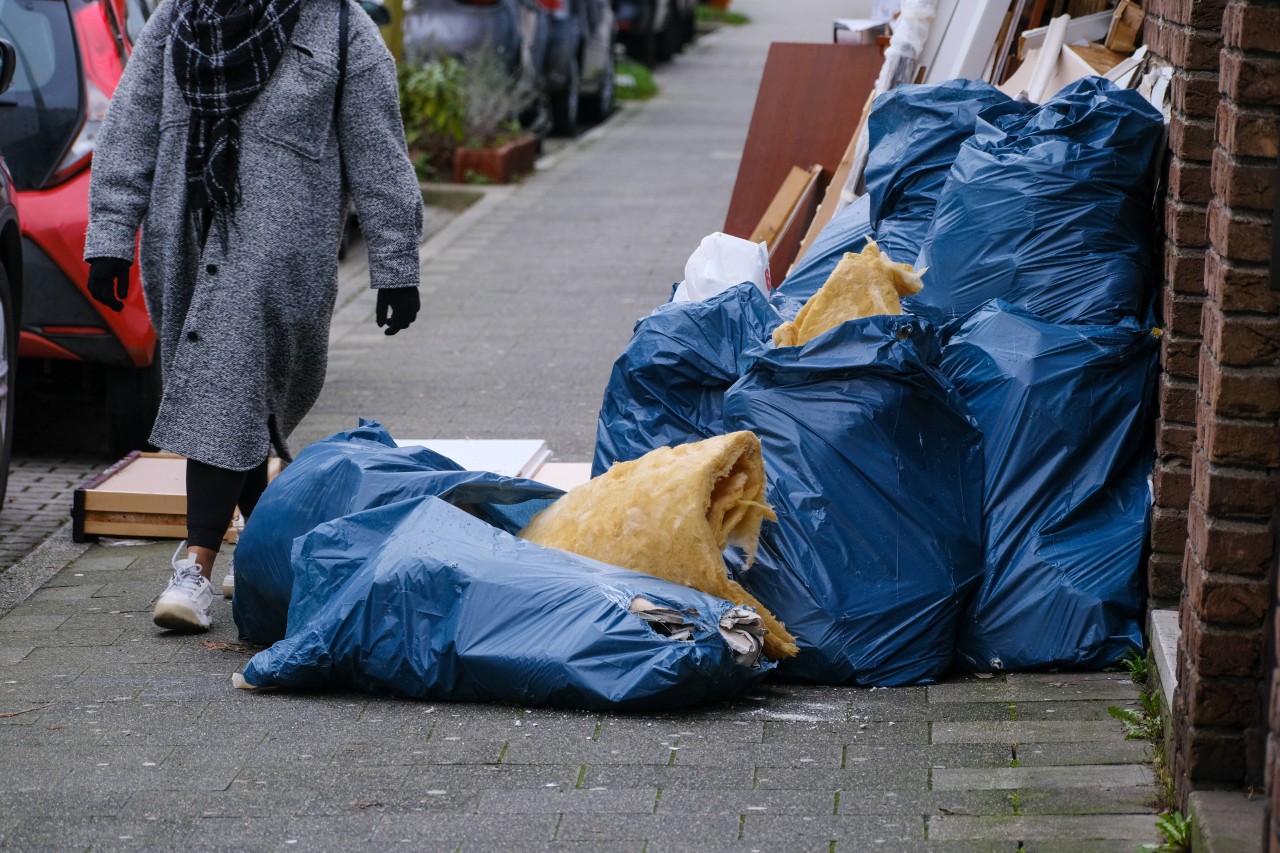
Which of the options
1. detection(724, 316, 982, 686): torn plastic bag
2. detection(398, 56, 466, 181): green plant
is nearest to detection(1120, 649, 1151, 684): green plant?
detection(724, 316, 982, 686): torn plastic bag

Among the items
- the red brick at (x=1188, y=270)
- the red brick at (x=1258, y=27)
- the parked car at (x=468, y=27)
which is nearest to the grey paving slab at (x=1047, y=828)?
the red brick at (x=1188, y=270)

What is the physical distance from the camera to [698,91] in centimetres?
1992

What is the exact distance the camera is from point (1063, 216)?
4211 millimetres

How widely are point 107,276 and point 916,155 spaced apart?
2.10 meters

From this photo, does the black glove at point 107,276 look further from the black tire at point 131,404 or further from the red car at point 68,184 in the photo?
the black tire at point 131,404

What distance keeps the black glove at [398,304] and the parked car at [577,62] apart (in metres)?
10.7

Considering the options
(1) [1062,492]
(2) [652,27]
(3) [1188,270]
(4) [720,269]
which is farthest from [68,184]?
(2) [652,27]

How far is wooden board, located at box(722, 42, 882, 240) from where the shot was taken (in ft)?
23.2

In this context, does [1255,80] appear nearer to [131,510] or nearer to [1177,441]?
[1177,441]

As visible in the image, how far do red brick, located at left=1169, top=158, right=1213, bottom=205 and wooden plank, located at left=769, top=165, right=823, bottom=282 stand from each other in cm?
253

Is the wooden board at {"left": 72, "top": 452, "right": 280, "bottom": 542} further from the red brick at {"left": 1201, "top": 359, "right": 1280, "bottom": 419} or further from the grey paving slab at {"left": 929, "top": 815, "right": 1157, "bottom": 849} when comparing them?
the red brick at {"left": 1201, "top": 359, "right": 1280, "bottom": 419}

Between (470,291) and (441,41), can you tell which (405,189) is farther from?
(441,41)

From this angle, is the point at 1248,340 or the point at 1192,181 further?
the point at 1192,181

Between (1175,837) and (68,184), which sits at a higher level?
(1175,837)
